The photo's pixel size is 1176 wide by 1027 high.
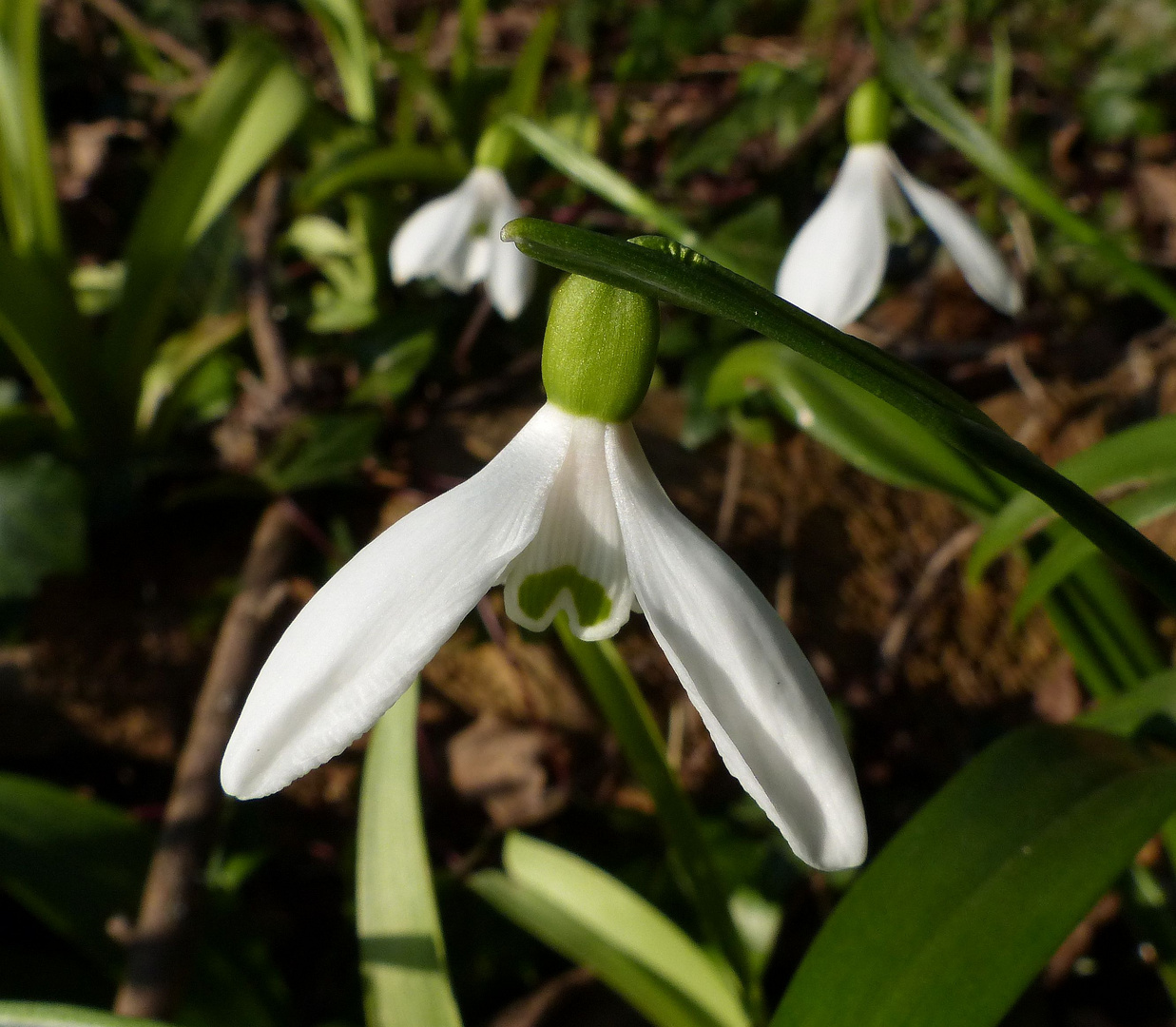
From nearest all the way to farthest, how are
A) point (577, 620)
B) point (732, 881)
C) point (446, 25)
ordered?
point (577, 620), point (732, 881), point (446, 25)

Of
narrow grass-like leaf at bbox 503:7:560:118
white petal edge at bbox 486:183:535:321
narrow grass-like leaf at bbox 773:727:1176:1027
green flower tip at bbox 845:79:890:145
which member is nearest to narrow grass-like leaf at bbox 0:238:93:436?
white petal edge at bbox 486:183:535:321

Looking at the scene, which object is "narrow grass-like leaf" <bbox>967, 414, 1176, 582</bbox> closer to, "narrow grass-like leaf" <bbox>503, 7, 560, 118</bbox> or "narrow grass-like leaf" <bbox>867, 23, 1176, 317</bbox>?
"narrow grass-like leaf" <bbox>867, 23, 1176, 317</bbox>

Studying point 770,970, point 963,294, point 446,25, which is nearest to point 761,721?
point 770,970

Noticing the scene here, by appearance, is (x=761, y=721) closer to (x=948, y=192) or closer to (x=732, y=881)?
(x=732, y=881)

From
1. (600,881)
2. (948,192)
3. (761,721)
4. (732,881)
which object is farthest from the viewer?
(948,192)

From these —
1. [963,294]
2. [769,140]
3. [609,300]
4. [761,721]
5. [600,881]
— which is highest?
[609,300]

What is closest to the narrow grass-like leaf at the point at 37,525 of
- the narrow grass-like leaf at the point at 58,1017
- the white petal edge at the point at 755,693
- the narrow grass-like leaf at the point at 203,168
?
the narrow grass-like leaf at the point at 203,168
